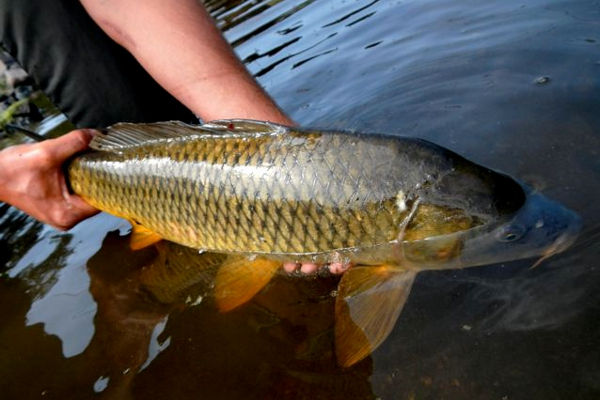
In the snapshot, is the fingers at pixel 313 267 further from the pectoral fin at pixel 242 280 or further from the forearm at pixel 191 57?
the forearm at pixel 191 57

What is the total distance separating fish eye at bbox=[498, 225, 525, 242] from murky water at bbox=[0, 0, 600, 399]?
0.25 meters

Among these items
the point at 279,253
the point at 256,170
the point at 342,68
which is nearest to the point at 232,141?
the point at 256,170

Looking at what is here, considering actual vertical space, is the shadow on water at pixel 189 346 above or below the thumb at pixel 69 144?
below

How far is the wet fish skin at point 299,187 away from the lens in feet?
6.76

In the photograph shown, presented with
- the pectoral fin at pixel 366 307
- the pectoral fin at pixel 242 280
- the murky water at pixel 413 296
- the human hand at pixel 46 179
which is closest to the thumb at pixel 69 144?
the human hand at pixel 46 179

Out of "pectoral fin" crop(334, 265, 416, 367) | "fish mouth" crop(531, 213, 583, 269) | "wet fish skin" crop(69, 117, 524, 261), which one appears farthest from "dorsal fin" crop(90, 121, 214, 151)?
"fish mouth" crop(531, 213, 583, 269)

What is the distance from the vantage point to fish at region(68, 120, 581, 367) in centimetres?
205

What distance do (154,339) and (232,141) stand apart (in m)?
1.07

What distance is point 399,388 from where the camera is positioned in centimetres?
198

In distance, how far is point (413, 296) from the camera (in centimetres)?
234

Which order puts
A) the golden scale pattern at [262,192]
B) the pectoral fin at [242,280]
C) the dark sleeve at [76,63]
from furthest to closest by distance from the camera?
the dark sleeve at [76,63]
the pectoral fin at [242,280]
the golden scale pattern at [262,192]

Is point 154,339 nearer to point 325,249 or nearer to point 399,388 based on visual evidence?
point 325,249

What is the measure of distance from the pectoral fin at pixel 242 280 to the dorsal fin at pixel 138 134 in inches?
25.8

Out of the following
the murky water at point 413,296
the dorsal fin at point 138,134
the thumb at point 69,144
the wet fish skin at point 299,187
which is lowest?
the murky water at point 413,296
